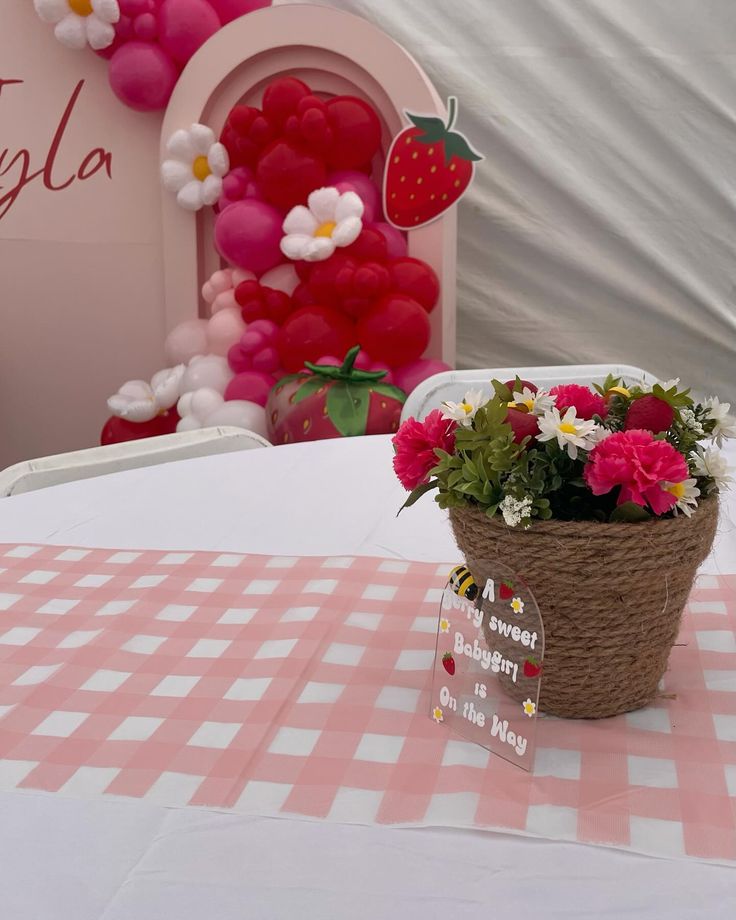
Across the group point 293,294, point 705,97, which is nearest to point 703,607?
point 293,294

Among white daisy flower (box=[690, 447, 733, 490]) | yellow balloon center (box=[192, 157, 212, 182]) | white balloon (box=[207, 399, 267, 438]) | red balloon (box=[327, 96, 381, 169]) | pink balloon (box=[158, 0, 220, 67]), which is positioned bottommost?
white balloon (box=[207, 399, 267, 438])

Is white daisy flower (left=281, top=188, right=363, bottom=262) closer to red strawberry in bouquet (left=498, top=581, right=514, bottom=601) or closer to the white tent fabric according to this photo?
the white tent fabric

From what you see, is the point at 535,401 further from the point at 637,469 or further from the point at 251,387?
the point at 251,387

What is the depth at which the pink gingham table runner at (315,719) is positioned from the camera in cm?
55

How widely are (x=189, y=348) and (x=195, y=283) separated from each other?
0.26 metres

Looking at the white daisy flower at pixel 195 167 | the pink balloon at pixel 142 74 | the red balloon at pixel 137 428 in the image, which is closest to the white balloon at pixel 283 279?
the white daisy flower at pixel 195 167

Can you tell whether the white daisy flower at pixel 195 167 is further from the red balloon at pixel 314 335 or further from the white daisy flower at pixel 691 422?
the white daisy flower at pixel 691 422

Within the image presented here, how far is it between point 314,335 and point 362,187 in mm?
497

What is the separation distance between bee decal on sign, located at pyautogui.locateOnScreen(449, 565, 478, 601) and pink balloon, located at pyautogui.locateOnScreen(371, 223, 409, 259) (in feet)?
7.45

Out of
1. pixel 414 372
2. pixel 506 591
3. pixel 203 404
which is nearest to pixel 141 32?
pixel 203 404

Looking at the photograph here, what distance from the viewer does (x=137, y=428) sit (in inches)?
Answer: 122

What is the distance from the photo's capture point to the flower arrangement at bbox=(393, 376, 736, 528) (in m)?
0.56

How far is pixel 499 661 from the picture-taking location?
0.62 m

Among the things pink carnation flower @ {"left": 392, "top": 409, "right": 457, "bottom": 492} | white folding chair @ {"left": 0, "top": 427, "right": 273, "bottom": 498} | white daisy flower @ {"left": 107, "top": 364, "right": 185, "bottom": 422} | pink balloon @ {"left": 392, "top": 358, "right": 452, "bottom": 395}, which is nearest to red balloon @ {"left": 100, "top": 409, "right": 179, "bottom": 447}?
white daisy flower @ {"left": 107, "top": 364, "right": 185, "bottom": 422}
